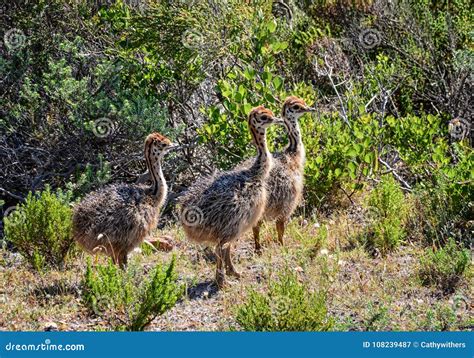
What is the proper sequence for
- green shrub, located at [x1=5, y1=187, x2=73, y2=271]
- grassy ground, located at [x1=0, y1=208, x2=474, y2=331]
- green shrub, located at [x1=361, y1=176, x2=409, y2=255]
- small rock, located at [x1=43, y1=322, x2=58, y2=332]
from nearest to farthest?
small rock, located at [x1=43, y1=322, x2=58, y2=332] → grassy ground, located at [x1=0, y1=208, x2=474, y2=331] → green shrub, located at [x1=5, y1=187, x2=73, y2=271] → green shrub, located at [x1=361, y1=176, x2=409, y2=255]

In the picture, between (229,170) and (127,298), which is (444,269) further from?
(127,298)

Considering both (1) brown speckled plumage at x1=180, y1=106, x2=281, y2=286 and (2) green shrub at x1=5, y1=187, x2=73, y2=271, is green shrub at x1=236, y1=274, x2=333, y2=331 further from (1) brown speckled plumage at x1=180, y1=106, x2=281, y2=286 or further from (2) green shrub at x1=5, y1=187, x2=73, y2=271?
(2) green shrub at x1=5, y1=187, x2=73, y2=271

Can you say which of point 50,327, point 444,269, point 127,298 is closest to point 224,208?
point 127,298

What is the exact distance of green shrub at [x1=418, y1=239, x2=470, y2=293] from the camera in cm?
797

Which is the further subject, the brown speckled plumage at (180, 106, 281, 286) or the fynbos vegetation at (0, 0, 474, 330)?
the brown speckled plumage at (180, 106, 281, 286)

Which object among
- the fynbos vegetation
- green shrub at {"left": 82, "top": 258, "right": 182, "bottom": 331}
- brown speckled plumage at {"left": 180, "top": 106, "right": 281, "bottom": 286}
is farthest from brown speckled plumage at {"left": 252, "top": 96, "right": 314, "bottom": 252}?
green shrub at {"left": 82, "top": 258, "right": 182, "bottom": 331}

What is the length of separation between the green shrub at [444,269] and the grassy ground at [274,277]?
3.3 inches

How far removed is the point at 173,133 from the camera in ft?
34.3

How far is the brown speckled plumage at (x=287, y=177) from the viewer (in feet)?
29.7

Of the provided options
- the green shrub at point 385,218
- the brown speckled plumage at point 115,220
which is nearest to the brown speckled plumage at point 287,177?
the green shrub at point 385,218

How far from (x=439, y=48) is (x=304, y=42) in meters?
1.85

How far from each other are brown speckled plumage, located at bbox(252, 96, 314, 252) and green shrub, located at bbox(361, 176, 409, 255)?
2.57 ft

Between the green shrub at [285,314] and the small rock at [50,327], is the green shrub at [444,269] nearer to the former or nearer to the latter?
the green shrub at [285,314]

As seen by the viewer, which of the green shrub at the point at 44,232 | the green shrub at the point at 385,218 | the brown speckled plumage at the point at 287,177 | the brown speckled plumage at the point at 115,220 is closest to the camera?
the brown speckled plumage at the point at 115,220
